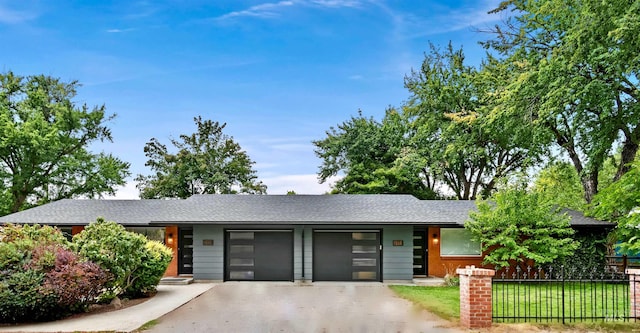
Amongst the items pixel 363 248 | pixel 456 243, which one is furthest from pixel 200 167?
pixel 456 243

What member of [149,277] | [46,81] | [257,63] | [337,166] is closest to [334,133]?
[337,166]

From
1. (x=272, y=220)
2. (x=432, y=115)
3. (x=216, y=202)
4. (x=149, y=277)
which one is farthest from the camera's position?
(x=432, y=115)

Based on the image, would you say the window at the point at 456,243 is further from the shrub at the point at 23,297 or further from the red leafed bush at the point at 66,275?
the shrub at the point at 23,297

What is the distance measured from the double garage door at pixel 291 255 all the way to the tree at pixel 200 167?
52.0 ft

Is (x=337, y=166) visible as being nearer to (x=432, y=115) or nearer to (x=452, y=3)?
(x=432, y=115)

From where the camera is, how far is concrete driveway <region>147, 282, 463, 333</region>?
927cm

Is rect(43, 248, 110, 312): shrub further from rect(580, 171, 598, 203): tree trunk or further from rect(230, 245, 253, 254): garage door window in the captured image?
rect(580, 171, 598, 203): tree trunk

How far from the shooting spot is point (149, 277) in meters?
13.0

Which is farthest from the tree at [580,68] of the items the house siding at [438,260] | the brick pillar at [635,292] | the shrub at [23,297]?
the shrub at [23,297]

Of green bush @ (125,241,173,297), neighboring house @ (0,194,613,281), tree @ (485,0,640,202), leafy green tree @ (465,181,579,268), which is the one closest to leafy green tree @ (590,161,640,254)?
neighboring house @ (0,194,613,281)

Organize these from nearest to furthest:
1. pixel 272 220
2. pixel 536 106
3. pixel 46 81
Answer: pixel 272 220
pixel 536 106
pixel 46 81

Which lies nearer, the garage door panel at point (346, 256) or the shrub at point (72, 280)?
the shrub at point (72, 280)

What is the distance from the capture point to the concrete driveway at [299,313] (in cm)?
927

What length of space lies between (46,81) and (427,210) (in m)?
25.6
